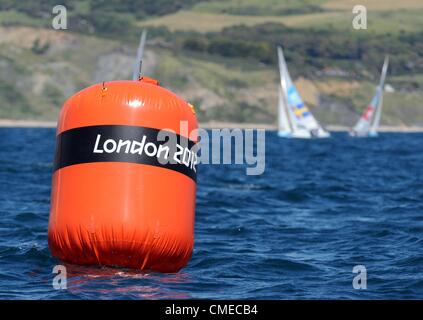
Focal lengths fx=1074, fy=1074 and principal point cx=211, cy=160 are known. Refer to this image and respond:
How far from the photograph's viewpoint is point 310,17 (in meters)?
192

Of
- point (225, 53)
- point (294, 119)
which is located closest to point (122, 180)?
point (294, 119)

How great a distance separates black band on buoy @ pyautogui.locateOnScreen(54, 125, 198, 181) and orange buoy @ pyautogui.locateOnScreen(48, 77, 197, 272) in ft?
0.04

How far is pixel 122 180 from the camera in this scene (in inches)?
570

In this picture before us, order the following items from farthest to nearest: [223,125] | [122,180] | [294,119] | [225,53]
Result: [225,53] → [223,125] → [294,119] → [122,180]

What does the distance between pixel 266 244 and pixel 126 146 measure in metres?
5.68

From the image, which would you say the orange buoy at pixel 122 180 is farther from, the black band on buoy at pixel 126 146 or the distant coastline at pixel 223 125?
the distant coastline at pixel 223 125

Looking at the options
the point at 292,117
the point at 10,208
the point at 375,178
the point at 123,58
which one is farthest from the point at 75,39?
the point at 10,208

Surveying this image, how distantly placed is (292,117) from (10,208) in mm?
64859

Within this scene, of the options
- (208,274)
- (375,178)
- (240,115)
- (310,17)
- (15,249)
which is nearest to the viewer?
(208,274)

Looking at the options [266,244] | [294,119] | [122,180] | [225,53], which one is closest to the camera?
[122,180]

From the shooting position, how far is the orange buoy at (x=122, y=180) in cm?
1443

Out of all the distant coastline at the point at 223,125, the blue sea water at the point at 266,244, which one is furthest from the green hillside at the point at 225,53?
the blue sea water at the point at 266,244

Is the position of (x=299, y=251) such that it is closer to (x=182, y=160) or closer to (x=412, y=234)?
(x=412, y=234)

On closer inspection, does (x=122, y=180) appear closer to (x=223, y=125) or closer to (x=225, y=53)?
(x=223, y=125)
